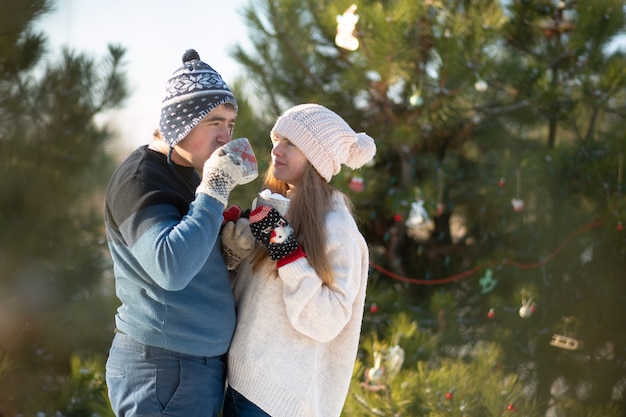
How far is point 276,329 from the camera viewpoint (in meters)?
1.67

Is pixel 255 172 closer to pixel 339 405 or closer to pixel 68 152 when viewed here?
pixel 339 405

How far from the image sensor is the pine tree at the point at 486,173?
3316mm

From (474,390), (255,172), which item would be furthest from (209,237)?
(474,390)

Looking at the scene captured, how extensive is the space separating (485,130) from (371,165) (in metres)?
0.62

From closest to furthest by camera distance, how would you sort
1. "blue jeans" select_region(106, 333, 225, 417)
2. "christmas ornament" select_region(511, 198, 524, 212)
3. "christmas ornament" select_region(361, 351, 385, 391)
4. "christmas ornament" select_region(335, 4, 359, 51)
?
"blue jeans" select_region(106, 333, 225, 417) → "christmas ornament" select_region(361, 351, 385, 391) → "christmas ornament" select_region(335, 4, 359, 51) → "christmas ornament" select_region(511, 198, 524, 212)

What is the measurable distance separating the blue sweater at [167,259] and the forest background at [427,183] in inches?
64.1

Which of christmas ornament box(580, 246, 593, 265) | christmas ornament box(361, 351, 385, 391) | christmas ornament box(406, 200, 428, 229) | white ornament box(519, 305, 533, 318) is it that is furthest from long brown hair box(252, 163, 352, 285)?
christmas ornament box(580, 246, 593, 265)

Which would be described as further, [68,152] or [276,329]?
[68,152]

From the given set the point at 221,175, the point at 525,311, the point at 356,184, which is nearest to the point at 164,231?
the point at 221,175

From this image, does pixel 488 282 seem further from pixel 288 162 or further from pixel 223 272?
pixel 223 272

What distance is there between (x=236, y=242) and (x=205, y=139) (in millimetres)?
233

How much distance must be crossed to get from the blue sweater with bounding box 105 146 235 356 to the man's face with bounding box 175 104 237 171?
0.14 feet

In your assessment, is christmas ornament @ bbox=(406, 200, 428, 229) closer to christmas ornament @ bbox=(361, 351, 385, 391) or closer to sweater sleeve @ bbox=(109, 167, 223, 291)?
christmas ornament @ bbox=(361, 351, 385, 391)

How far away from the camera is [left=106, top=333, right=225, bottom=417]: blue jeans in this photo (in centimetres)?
152
